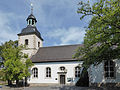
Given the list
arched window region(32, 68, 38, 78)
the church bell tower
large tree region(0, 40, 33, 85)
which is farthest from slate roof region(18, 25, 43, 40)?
arched window region(32, 68, 38, 78)

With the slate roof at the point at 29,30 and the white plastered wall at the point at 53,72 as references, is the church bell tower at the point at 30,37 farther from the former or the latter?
the white plastered wall at the point at 53,72

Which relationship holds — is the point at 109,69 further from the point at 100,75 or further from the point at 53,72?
the point at 53,72

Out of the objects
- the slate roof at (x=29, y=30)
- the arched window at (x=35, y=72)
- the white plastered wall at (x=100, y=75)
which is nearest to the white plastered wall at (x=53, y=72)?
the arched window at (x=35, y=72)

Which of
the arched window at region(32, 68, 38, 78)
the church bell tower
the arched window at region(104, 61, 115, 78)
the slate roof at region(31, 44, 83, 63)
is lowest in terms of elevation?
the arched window at region(32, 68, 38, 78)

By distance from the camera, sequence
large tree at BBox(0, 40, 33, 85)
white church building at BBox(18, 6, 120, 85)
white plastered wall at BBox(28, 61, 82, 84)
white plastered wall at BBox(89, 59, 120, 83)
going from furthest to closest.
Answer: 1. white plastered wall at BBox(28, 61, 82, 84)
2. large tree at BBox(0, 40, 33, 85)
3. white church building at BBox(18, 6, 120, 85)
4. white plastered wall at BBox(89, 59, 120, 83)

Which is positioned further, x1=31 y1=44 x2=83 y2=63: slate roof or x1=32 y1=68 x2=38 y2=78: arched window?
x1=32 y1=68 x2=38 y2=78: arched window

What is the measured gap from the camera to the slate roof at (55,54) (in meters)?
22.0

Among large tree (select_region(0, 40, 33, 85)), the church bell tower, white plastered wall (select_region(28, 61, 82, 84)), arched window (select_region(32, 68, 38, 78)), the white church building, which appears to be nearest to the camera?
the white church building

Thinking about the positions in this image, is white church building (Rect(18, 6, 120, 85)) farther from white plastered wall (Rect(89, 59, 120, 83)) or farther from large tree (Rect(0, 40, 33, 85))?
large tree (Rect(0, 40, 33, 85))

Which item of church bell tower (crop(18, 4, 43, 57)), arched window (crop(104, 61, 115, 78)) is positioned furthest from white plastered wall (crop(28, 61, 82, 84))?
church bell tower (crop(18, 4, 43, 57))

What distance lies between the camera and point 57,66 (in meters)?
21.4

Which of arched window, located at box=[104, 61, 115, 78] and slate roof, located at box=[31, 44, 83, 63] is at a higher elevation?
slate roof, located at box=[31, 44, 83, 63]

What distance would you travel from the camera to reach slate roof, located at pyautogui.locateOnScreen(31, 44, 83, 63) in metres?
22.0

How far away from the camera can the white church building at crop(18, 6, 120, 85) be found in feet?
56.9
